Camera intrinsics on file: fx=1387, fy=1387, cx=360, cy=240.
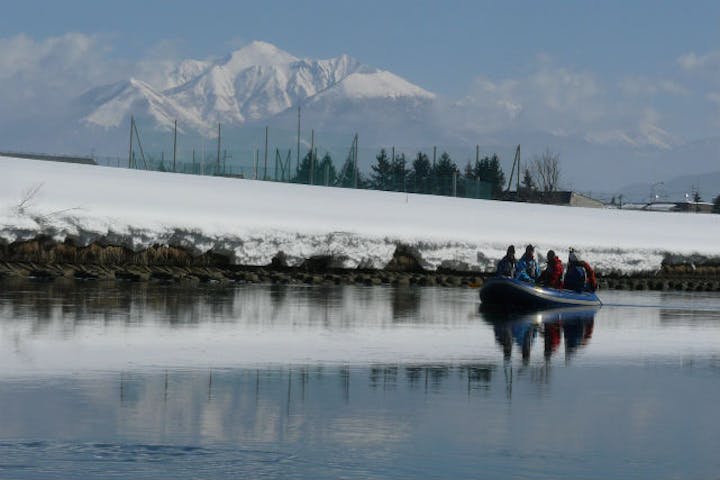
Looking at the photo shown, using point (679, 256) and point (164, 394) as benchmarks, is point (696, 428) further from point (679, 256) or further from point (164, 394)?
point (679, 256)

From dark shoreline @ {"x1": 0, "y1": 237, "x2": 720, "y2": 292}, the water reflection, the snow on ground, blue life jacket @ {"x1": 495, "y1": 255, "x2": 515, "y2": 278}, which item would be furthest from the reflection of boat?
the snow on ground

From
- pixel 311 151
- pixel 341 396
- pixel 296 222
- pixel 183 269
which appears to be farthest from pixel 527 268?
pixel 311 151

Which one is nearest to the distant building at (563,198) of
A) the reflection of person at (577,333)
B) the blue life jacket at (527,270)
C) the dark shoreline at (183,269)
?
the dark shoreline at (183,269)

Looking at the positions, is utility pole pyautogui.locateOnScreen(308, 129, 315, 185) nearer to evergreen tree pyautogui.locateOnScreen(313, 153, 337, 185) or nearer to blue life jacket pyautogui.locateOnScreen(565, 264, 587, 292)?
evergreen tree pyautogui.locateOnScreen(313, 153, 337, 185)

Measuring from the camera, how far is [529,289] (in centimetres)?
2797

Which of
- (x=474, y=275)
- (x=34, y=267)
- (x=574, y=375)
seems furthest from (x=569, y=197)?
(x=574, y=375)

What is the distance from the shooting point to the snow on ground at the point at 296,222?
34656mm

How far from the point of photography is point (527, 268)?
29422 millimetres

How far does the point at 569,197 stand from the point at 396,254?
70.7 meters

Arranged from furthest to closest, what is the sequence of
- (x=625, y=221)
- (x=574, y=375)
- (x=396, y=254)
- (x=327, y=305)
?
(x=625, y=221) < (x=396, y=254) < (x=327, y=305) < (x=574, y=375)

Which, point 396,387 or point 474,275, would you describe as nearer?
point 396,387

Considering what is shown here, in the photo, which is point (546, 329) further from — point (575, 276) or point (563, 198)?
point (563, 198)

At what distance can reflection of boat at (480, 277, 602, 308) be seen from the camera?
27922mm

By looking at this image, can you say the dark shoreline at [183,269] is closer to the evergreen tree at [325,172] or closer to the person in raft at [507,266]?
the person in raft at [507,266]
